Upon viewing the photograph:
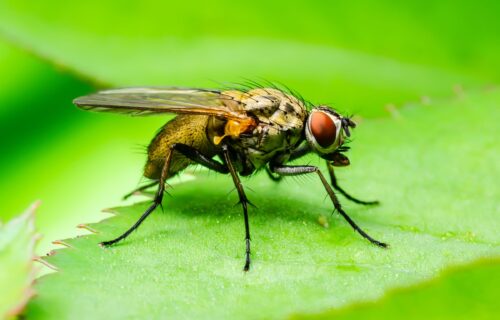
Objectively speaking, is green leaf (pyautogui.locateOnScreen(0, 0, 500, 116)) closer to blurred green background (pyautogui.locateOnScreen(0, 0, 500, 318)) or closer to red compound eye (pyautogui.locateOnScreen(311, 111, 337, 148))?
blurred green background (pyautogui.locateOnScreen(0, 0, 500, 318))

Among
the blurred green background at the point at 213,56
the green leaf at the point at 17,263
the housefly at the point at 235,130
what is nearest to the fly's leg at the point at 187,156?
the housefly at the point at 235,130

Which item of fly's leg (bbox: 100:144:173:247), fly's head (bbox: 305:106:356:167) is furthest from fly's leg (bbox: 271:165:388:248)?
fly's leg (bbox: 100:144:173:247)

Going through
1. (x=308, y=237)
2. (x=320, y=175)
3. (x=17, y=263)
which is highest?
(x=17, y=263)

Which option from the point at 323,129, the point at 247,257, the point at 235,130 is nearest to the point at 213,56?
the point at 235,130

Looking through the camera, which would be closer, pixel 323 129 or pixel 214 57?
pixel 323 129

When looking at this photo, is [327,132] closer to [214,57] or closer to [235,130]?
[235,130]

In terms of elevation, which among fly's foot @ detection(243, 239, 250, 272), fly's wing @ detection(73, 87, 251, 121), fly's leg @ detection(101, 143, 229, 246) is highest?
fly's wing @ detection(73, 87, 251, 121)

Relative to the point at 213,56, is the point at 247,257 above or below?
below
